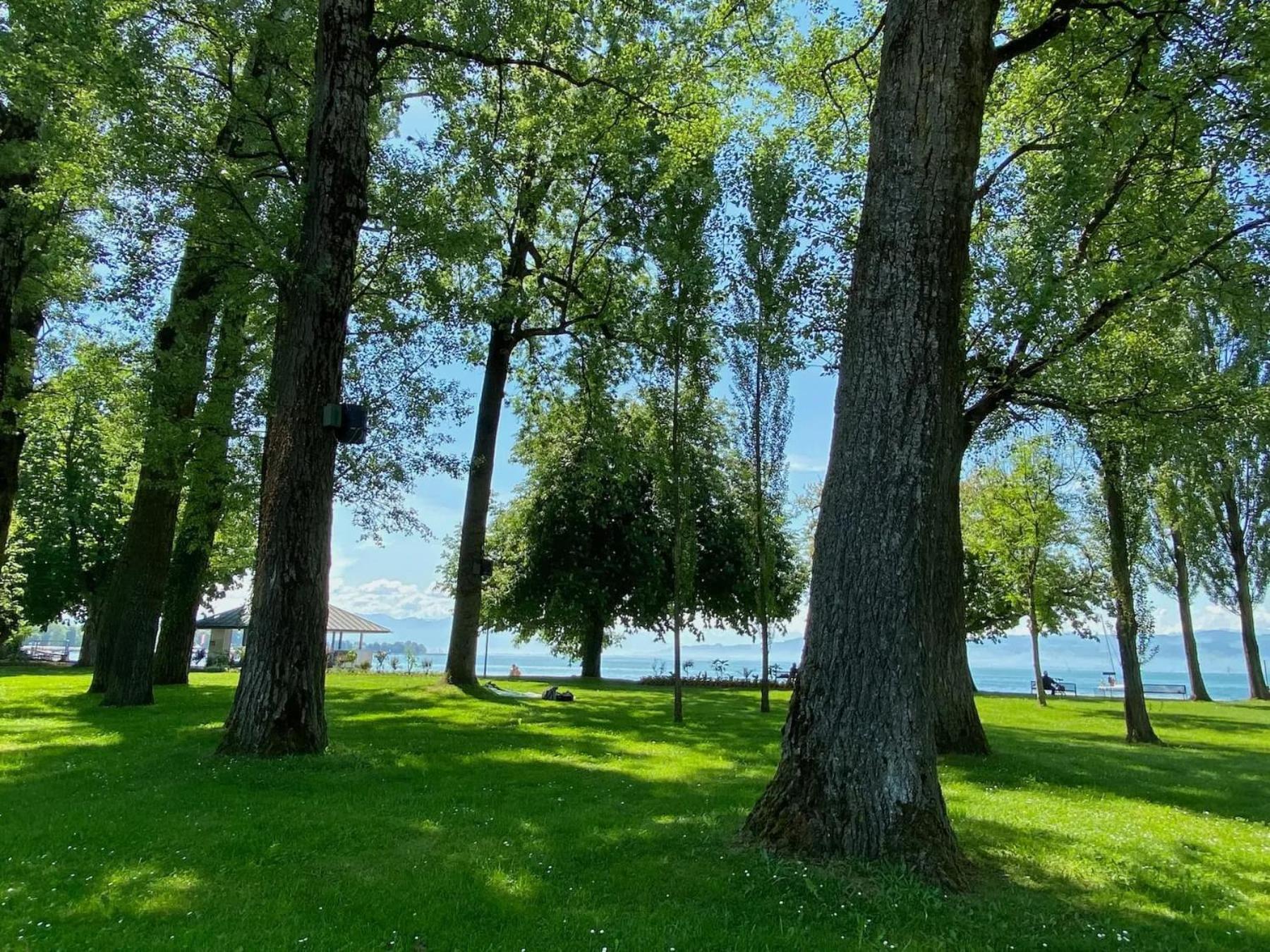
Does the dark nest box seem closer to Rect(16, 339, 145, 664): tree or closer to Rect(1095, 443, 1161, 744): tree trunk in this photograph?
Rect(1095, 443, 1161, 744): tree trunk

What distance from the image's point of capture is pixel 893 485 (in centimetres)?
462

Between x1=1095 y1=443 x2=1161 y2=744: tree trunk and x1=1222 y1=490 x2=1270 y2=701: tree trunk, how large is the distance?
741 inches

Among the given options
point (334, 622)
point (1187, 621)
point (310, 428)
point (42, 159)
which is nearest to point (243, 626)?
point (334, 622)

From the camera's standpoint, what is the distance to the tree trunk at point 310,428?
7.55 meters

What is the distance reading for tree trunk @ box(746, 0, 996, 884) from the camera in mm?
4348

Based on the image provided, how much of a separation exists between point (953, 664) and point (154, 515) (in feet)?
44.1

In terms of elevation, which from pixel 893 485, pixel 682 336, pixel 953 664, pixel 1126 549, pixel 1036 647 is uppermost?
pixel 682 336

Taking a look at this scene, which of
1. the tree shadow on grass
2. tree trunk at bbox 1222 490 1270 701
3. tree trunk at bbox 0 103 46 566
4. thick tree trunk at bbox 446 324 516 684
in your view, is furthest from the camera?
tree trunk at bbox 1222 490 1270 701

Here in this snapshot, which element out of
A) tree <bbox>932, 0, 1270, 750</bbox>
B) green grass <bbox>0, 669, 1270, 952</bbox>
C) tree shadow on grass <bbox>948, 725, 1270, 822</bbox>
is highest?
tree <bbox>932, 0, 1270, 750</bbox>

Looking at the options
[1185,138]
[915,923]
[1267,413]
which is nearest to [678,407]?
[1185,138]

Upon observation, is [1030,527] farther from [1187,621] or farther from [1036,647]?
[1187,621]

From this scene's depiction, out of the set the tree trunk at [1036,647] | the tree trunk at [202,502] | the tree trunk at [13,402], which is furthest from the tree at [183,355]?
the tree trunk at [1036,647]

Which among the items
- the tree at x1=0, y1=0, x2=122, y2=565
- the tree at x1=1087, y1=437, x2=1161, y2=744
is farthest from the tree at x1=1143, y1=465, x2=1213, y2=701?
the tree at x1=0, y1=0, x2=122, y2=565

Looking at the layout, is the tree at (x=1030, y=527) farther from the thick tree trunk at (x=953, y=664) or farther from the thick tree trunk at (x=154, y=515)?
the thick tree trunk at (x=154, y=515)
